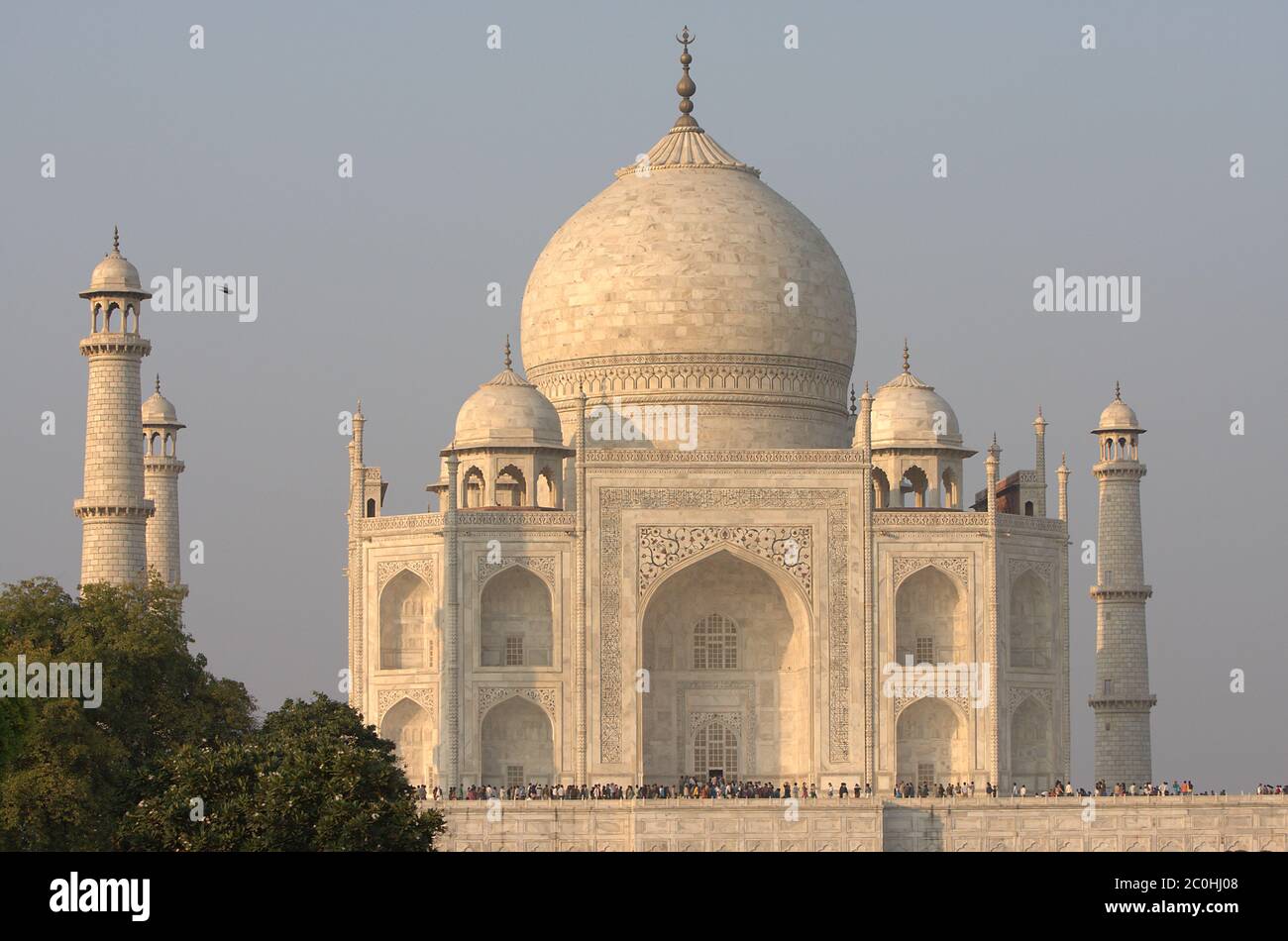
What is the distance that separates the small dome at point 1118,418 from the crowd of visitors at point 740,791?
32.6 ft

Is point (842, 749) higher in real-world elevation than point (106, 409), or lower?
lower

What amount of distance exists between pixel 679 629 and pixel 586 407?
4446 mm

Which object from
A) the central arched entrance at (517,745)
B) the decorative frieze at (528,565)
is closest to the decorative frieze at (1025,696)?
the central arched entrance at (517,745)

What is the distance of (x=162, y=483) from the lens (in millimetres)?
47406

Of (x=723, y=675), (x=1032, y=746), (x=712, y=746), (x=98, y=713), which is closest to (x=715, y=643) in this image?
(x=723, y=675)

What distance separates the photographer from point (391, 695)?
4103 centimetres

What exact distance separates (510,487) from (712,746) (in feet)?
18.7

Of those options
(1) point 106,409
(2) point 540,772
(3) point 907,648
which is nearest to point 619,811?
(2) point 540,772

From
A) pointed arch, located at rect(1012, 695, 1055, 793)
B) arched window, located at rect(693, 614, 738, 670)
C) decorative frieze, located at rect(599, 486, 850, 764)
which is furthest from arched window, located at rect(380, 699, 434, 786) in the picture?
pointed arch, located at rect(1012, 695, 1055, 793)

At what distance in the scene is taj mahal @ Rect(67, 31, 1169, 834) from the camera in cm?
4019

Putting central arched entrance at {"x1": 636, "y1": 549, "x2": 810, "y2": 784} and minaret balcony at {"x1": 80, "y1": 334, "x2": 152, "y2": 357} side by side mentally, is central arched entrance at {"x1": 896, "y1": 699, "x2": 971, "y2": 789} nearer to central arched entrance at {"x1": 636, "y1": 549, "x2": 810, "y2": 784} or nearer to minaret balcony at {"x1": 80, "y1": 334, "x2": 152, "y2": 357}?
central arched entrance at {"x1": 636, "y1": 549, "x2": 810, "y2": 784}

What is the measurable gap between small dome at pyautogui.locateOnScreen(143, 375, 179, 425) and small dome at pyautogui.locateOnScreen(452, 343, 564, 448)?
25.5 ft
